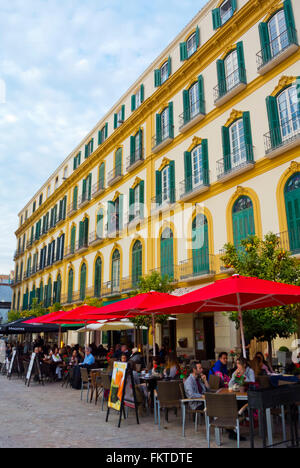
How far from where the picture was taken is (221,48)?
1819 cm

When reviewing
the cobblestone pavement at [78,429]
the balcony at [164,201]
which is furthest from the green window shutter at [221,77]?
the cobblestone pavement at [78,429]

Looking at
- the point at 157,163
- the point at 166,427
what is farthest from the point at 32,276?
the point at 166,427

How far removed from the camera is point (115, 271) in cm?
2527

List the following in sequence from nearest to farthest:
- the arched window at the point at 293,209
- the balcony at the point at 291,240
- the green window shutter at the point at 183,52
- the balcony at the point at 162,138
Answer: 1. the balcony at the point at 291,240
2. the arched window at the point at 293,209
3. the balcony at the point at 162,138
4. the green window shutter at the point at 183,52

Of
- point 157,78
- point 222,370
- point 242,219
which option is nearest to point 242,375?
point 222,370

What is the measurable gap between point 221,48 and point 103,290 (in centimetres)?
1663

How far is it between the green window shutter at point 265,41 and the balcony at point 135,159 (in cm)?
962

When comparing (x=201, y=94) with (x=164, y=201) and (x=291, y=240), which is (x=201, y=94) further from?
(x=291, y=240)

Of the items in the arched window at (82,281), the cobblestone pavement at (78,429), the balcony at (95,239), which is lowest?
the cobblestone pavement at (78,429)

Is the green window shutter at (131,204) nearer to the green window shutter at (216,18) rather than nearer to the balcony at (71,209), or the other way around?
the balcony at (71,209)

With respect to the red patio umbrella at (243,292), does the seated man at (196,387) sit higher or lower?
lower

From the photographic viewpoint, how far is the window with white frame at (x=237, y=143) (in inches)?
637

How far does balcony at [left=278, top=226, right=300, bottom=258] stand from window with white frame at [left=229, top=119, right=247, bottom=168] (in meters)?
4.18
